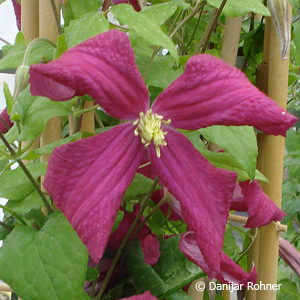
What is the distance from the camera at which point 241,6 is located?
446mm

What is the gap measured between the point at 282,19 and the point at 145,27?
6.9 inches

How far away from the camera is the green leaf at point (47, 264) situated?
0.38 meters

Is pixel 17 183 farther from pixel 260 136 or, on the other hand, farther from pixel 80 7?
pixel 260 136

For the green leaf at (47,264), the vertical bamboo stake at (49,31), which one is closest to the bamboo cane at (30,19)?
the vertical bamboo stake at (49,31)

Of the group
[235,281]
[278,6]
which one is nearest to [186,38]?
[278,6]

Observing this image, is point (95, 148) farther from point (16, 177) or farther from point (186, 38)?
point (186, 38)

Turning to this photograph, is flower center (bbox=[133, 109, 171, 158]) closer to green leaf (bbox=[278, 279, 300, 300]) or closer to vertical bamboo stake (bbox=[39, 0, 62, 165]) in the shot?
vertical bamboo stake (bbox=[39, 0, 62, 165])

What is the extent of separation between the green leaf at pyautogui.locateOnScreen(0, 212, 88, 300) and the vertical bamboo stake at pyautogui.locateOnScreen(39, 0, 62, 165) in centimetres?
11

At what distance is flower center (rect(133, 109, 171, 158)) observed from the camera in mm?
357

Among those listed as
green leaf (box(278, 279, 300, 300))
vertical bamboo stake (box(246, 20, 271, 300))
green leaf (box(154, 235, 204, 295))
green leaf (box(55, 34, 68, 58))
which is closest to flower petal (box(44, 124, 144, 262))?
green leaf (box(55, 34, 68, 58))

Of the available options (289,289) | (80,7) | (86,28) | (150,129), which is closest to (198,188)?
(150,129)

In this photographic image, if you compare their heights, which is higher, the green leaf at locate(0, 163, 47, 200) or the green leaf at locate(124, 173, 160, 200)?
the green leaf at locate(0, 163, 47, 200)

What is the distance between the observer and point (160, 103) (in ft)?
1.19

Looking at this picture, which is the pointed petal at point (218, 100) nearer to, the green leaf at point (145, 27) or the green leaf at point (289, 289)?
the green leaf at point (145, 27)
